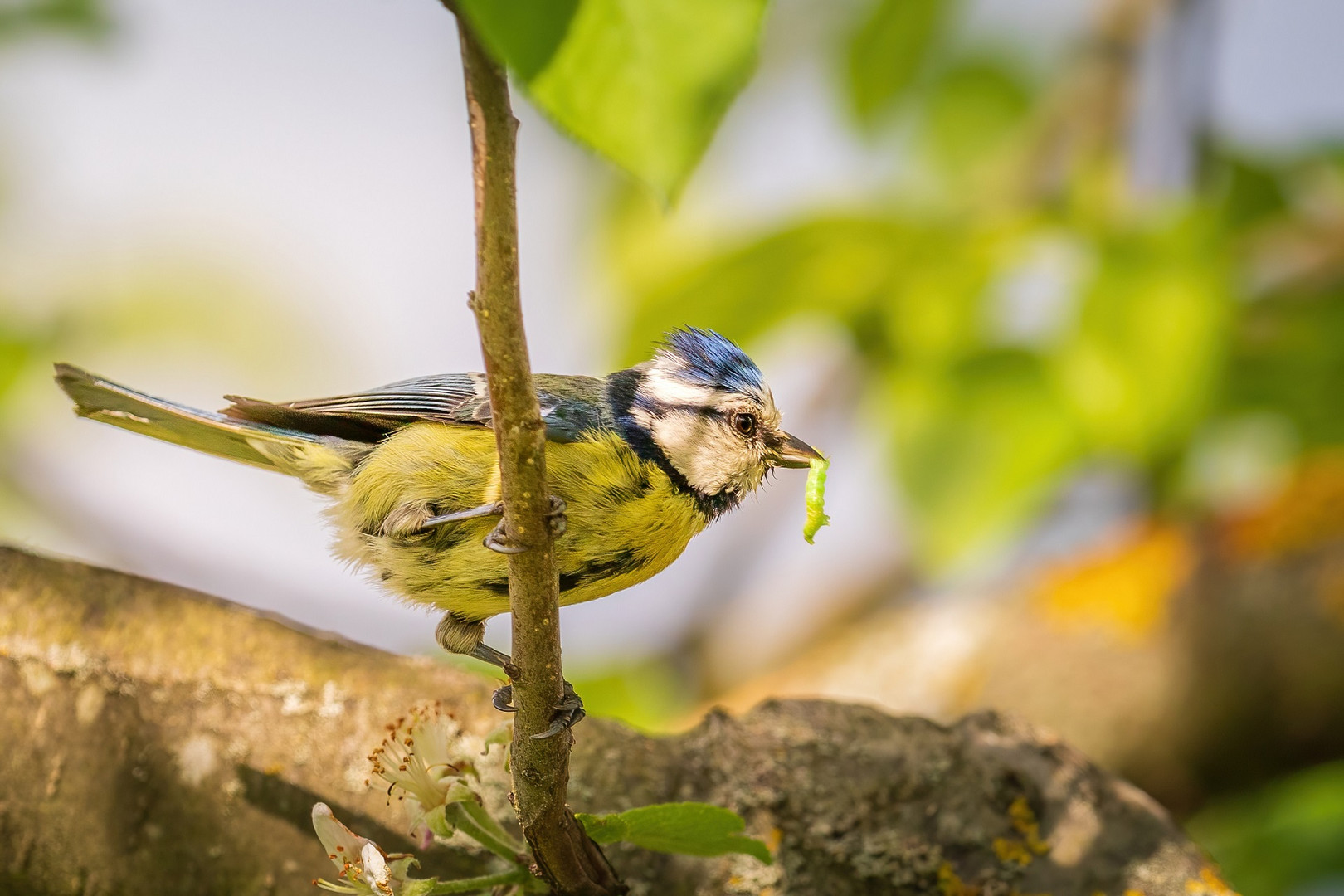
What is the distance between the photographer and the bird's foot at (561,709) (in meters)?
1.50

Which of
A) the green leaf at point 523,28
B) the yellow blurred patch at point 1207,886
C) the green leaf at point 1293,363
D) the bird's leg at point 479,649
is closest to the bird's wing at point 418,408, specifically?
the bird's leg at point 479,649

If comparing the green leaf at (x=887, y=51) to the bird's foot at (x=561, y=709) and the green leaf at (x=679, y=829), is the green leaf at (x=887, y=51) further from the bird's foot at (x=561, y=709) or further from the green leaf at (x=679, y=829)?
the green leaf at (x=679, y=829)

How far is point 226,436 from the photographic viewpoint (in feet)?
7.22

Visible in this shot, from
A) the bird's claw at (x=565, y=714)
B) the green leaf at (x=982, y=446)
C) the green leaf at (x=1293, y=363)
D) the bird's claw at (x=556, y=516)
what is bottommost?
the bird's claw at (x=565, y=714)

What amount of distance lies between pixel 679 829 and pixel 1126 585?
2612 millimetres

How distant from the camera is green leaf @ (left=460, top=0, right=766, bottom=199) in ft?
3.29

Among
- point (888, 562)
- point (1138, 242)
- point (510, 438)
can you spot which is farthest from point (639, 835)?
point (888, 562)

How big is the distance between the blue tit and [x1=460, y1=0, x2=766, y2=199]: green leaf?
0.76 m

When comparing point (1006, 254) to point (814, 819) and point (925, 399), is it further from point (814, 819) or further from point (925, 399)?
point (814, 819)

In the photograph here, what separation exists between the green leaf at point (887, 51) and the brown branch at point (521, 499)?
63.5 inches

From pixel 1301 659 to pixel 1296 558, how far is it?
0.32m

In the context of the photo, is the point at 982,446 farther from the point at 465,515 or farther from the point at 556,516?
the point at 556,516

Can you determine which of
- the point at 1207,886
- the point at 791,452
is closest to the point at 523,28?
the point at 791,452

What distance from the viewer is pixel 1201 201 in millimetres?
2809
